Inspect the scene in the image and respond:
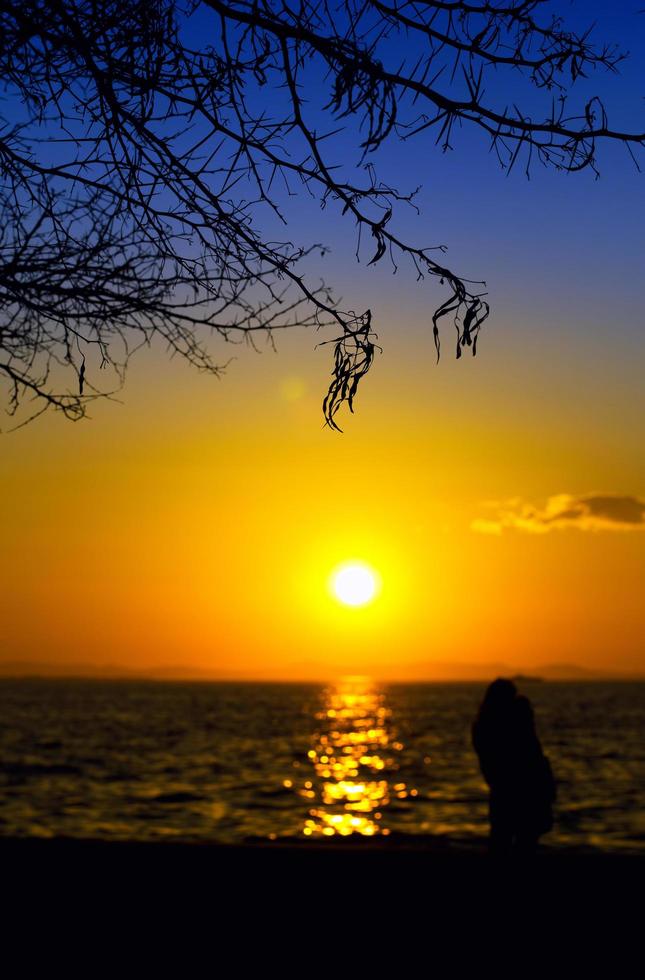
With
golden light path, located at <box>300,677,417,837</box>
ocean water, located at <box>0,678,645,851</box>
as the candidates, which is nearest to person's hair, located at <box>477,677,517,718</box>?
golden light path, located at <box>300,677,417,837</box>

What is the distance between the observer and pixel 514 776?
8875 mm

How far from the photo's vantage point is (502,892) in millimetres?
7949

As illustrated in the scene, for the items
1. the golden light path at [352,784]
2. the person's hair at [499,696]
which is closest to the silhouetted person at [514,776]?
the person's hair at [499,696]

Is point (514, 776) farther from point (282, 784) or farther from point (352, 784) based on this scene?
point (352, 784)

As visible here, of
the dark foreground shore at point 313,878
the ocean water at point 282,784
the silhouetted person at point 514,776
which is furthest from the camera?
the ocean water at point 282,784

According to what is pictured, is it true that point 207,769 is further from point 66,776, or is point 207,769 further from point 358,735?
point 358,735

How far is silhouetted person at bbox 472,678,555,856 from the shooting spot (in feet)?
29.0

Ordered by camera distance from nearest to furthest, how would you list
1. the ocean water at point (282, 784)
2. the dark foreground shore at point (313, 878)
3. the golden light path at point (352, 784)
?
the dark foreground shore at point (313, 878) → the ocean water at point (282, 784) → the golden light path at point (352, 784)

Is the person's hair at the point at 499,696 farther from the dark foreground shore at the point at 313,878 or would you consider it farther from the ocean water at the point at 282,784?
the ocean water at the point at 282,784

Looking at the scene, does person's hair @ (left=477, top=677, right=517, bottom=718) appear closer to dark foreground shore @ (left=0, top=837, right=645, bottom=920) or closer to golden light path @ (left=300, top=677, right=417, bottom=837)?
dark foreground shore @ (left=0, top=837, right=645, bottom=920)

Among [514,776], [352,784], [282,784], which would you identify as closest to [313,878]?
[514,776]

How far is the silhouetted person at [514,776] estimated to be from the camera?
29.0 ft

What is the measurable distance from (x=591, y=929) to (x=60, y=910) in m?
3.27

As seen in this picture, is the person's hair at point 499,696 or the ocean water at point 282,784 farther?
the ocean water at point 282,784
